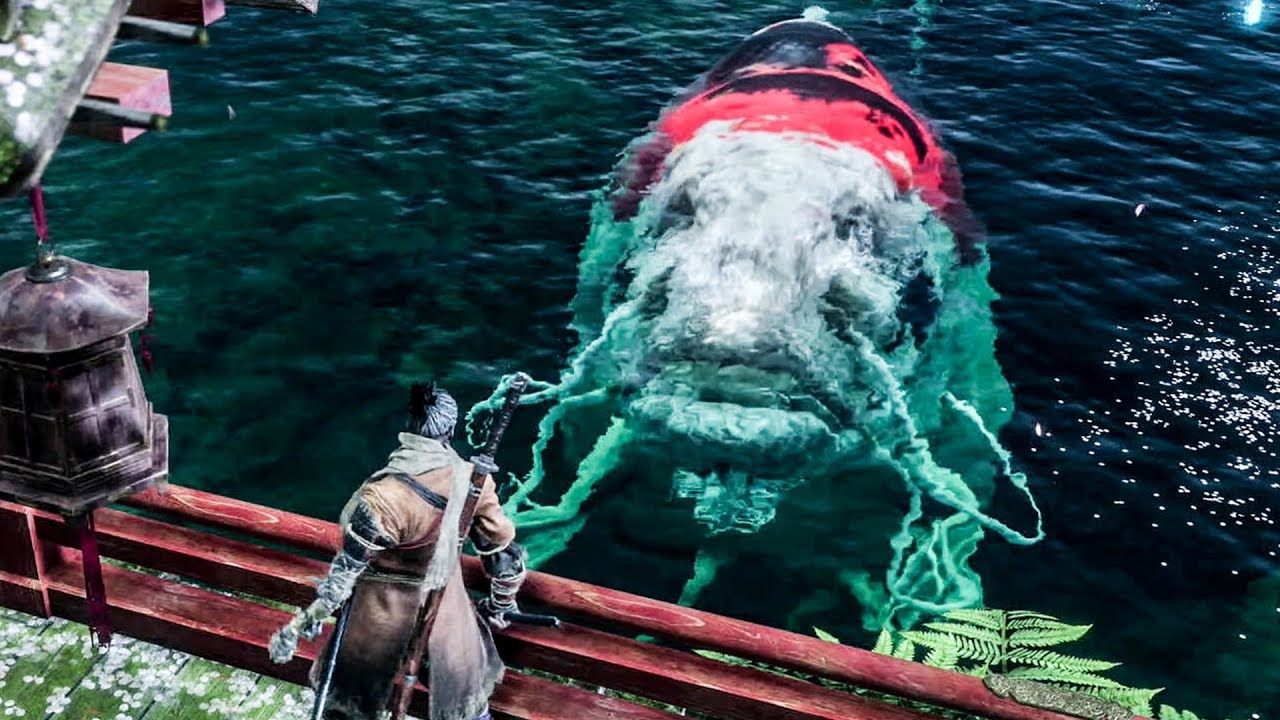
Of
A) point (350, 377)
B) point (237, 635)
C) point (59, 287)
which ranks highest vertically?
point (59, 287)

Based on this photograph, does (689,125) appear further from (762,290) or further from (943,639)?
(943,639)

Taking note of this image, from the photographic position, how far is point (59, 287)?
16.1ft

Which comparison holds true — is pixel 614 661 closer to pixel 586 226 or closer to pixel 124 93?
pixel 124 93

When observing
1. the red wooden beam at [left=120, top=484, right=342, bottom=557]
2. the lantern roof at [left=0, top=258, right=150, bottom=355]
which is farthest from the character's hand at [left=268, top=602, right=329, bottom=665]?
the lantern roof at [left=0, top=258, right=150, bottom=355]

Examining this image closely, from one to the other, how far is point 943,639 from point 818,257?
539 centimetres

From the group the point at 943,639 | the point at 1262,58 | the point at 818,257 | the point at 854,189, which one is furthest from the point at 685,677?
the point at 1262,58

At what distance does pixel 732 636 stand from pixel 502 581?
115 centimetres

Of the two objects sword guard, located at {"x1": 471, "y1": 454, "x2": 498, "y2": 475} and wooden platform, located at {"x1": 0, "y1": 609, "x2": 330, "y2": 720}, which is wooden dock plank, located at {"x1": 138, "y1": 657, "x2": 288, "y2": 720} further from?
sword guard, located at {"x1": 471, "y1": 454, "x2": 498, "y2": 475}

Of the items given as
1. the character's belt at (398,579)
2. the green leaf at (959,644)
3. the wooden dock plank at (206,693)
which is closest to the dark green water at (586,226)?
the green leaf at (959,644)

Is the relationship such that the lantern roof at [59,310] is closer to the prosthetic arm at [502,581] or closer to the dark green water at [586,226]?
the prosthetic arm at [502,581]

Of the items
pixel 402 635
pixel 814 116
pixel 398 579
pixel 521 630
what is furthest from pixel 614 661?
pixel 814 116

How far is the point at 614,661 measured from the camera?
19.1 feet

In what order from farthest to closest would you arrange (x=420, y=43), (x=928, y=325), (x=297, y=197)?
(x=420, y=43)
(x=297, y=197)
(x=928, y=325)

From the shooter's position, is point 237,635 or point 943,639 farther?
point 943,639
